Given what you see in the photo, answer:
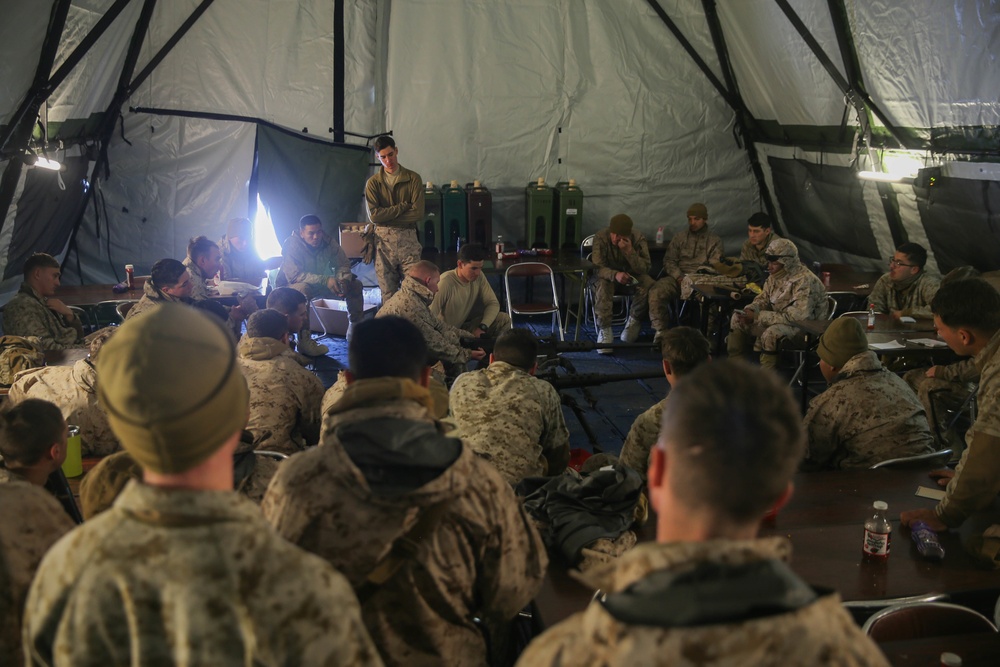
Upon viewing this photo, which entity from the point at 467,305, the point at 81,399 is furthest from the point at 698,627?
the point at 467,305

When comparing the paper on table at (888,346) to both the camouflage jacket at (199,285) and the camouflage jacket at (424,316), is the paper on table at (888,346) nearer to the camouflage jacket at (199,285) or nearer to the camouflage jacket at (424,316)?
the camouflage jacket at (424,316)

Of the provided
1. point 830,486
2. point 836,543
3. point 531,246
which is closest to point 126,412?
point 836,543

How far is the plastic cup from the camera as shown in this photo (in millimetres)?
3164

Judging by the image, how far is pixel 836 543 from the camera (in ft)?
9.04

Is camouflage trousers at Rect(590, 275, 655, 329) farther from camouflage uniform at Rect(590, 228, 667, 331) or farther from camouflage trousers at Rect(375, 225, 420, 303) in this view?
camouflage trousers at Rect(375, 225, 420, 303)

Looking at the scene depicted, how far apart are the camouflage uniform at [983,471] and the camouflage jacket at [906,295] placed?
145 inches

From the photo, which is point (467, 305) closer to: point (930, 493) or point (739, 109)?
point (930, 493)

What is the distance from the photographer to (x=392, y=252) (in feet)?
25.2

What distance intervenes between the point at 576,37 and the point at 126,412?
829 cm

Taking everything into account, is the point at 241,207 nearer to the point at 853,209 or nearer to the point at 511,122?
the point at 511,122

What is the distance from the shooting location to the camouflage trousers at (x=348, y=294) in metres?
7.41

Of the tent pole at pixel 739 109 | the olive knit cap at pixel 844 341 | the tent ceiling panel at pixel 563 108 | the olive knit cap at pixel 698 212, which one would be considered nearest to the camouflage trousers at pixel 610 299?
the olive knit cap at pixel 698 212

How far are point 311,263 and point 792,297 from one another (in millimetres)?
4264

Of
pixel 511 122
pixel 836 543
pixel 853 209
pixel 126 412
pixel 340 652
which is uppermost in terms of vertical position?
pixel 511 122
